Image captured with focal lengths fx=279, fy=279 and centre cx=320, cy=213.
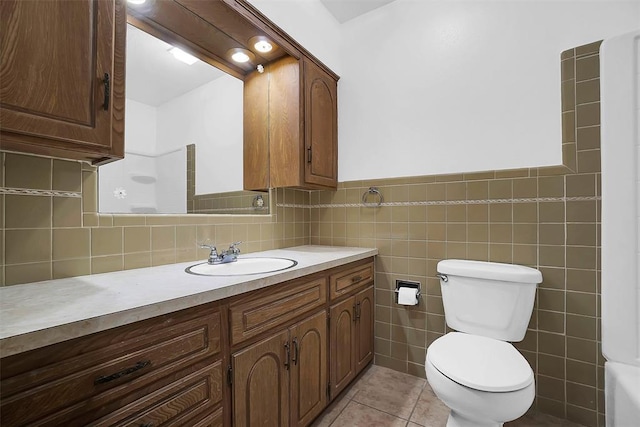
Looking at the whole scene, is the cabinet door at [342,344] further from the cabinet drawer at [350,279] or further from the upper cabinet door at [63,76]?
the upper cabinet door at [63,76]

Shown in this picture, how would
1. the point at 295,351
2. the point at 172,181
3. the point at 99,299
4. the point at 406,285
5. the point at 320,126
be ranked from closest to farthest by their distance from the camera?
the point at 99,299, the point at 295,351, the point at 172,181, the point at 406,285, the point at 320,126

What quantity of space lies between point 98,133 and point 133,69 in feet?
1.95

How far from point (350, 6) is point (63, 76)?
6.30ft

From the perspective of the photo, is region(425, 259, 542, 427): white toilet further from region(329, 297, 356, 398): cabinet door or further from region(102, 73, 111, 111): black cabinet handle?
region(102, 73, 111, 111): black cabinet handle

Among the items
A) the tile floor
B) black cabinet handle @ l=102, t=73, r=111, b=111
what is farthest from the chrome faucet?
the tile floor

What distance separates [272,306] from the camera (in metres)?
1.14

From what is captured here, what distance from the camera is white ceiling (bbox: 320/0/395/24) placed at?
2.01 metres

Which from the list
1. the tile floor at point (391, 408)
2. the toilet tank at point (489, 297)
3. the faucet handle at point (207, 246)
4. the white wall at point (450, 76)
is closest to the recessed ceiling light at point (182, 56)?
the white wall at point (450, 76)

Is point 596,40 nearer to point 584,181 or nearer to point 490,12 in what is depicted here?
point 490,12

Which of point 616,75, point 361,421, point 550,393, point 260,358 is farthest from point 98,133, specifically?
point 550,393

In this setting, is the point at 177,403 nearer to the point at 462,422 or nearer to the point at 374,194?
the point at 462,422

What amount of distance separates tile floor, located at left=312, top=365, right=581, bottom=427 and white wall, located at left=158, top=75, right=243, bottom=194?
4.80 feet

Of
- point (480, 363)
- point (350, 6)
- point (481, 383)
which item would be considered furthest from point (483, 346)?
point (350, 6)

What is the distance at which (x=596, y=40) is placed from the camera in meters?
1.43
